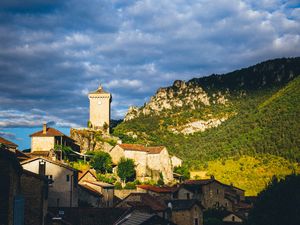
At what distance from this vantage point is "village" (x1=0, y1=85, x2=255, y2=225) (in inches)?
1332

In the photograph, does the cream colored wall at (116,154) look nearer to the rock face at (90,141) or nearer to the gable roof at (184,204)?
the rock face at (90,141)

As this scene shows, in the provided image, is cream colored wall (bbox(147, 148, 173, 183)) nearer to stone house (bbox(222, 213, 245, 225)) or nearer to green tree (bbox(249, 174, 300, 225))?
stone house (bbox(222, 213, 245, 225))

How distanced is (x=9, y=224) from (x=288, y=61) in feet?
608

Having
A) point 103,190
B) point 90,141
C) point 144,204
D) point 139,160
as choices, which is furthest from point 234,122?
point 144,204

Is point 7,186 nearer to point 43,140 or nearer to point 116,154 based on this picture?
point 43,140

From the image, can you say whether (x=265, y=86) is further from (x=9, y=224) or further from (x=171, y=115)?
(x=9, y=224)

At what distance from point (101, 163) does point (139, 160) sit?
9.13 m

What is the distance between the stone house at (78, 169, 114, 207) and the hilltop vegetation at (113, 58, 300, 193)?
46.4 m

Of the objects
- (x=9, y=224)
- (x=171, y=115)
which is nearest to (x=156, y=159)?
(x=9, y=224)

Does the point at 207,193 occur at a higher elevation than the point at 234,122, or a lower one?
lower

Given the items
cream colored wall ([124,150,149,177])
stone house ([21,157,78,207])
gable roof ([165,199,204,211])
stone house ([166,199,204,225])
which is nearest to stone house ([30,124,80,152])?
cream colored wall ([124,150,149,177])

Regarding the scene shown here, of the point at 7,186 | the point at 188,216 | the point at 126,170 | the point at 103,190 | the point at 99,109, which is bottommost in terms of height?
the point at 188,216

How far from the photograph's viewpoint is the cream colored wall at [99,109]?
4313 inches

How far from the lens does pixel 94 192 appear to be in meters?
56.5
